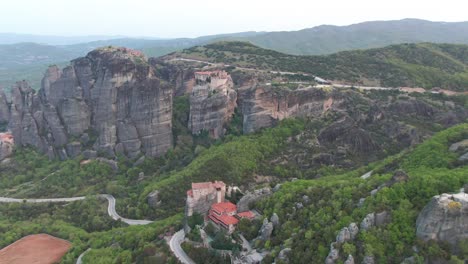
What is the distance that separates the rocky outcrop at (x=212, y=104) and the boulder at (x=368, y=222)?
148ft

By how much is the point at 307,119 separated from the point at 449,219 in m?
Result: 43.9

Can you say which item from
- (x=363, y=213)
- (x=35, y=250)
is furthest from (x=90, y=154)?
(x=363, y=213)

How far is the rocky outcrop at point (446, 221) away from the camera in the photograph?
106 feet

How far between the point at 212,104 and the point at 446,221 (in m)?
52.1

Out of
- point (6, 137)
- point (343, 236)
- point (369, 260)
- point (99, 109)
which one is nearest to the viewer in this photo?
point (369, 260)

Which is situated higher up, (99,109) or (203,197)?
(99,109)

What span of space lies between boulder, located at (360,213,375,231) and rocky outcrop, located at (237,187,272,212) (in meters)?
14.6

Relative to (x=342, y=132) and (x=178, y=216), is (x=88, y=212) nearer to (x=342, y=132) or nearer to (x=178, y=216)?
(x=178, y=216)

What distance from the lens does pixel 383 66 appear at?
105 metres

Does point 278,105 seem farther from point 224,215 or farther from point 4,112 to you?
point 4,112

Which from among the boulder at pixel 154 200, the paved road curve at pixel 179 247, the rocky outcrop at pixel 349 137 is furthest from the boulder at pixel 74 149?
the rocky outcrop at pixel 349 137

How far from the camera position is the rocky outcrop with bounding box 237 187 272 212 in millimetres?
47531

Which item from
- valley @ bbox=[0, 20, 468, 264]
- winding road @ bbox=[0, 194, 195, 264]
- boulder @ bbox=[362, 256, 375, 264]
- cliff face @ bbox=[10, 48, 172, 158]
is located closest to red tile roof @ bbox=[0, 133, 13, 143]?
valley @ bbox=[0, 20, 468, 264]

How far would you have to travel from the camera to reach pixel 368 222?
3534 cm
